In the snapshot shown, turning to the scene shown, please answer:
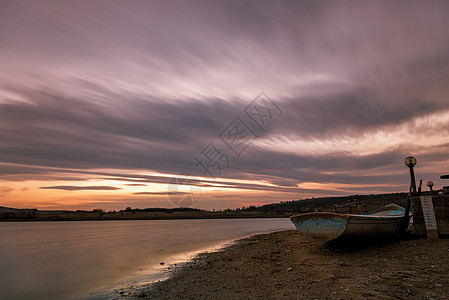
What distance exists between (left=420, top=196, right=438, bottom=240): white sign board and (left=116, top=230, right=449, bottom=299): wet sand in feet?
1.37

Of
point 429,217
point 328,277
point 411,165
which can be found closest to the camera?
point 328,277

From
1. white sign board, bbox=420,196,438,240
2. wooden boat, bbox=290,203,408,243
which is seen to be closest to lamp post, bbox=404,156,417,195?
white sign board, bbox=420,196,438,240

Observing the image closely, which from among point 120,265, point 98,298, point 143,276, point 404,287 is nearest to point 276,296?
point 404,287

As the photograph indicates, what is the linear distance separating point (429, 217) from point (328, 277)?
278 inches

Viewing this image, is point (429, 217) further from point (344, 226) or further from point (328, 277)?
point (328, 277)

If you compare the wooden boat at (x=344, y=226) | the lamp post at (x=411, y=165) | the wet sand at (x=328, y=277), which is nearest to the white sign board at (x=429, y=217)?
the wet sand at (x=328, y=277)

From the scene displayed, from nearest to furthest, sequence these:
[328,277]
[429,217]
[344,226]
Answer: [328,277] < [344,226] < [429,217]

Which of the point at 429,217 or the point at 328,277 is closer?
the point at 328,277

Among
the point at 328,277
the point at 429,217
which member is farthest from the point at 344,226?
the point at 429,217

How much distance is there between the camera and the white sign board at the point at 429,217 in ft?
35.7

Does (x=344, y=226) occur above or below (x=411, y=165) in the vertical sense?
below

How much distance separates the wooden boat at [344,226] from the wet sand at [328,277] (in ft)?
2.00

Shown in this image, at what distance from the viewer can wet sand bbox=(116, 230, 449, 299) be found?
5.95m

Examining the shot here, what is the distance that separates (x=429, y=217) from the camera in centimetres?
1109
